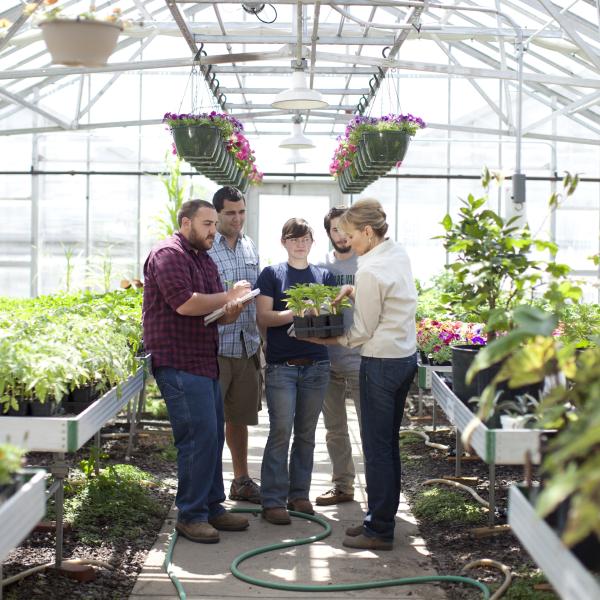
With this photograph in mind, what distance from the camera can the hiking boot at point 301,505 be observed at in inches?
171

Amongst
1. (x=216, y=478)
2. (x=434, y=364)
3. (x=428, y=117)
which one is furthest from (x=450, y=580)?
(x=428, y=117)

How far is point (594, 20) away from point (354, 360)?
5.15m

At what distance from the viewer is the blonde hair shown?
12.3 feet

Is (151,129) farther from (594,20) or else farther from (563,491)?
(563,491)

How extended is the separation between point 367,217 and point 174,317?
906mm

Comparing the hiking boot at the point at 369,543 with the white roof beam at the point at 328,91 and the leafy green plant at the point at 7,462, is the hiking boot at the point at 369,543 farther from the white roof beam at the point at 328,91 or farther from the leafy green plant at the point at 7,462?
the white roof beam at the point at 328,91

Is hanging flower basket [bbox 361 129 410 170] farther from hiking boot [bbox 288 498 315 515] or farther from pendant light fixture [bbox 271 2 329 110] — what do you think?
hiking boot [bbox 288 498 315 515]

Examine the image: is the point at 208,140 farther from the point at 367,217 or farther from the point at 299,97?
the point at 367,217

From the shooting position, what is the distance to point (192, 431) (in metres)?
3.83

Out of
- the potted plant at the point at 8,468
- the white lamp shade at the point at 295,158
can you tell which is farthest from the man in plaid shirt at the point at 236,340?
the white lamp shade at the point at 295,158

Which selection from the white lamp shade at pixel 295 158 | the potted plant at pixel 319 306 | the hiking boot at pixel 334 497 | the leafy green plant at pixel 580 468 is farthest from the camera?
the white lamp shade at pixel 295 158

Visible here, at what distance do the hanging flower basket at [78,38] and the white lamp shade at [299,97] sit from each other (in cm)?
270

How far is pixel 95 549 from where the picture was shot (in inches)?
148

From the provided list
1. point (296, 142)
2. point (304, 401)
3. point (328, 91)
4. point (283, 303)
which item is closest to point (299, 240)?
point (283, 303)
